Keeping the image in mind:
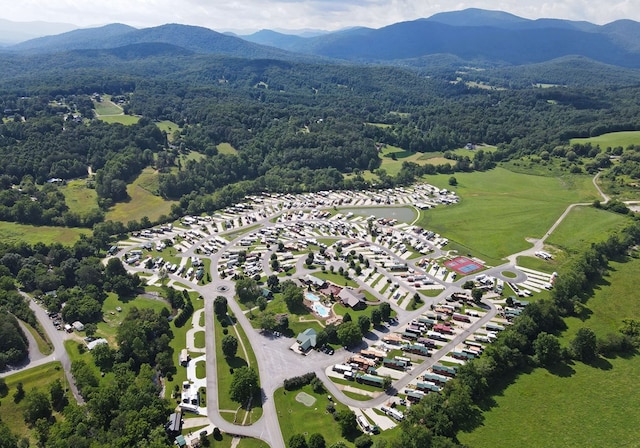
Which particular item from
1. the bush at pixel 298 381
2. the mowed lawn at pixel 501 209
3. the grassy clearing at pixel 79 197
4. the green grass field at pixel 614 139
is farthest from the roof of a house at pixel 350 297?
the green grass field at pixel 614 139

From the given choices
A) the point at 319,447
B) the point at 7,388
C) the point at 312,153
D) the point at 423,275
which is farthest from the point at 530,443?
the point at 312,153

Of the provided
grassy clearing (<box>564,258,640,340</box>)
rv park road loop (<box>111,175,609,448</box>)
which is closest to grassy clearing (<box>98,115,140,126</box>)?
rv park road loop (<box>111,175,609,448</box>)

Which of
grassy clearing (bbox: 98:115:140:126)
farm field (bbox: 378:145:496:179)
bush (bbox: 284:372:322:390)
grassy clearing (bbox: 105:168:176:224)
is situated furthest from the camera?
grassy clearing (bbox: 98:115:140:126)

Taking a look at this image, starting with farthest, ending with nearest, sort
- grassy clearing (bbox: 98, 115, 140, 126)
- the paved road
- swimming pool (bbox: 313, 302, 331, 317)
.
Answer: grassy clearing (bbox: 98, 115, 140, 126), swimming pool (bbox: 313, 302, 331, 317), the paved road

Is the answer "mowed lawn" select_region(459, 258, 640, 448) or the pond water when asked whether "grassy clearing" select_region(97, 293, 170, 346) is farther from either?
the pond water

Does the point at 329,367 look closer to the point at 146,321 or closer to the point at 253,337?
the point at 253,337
